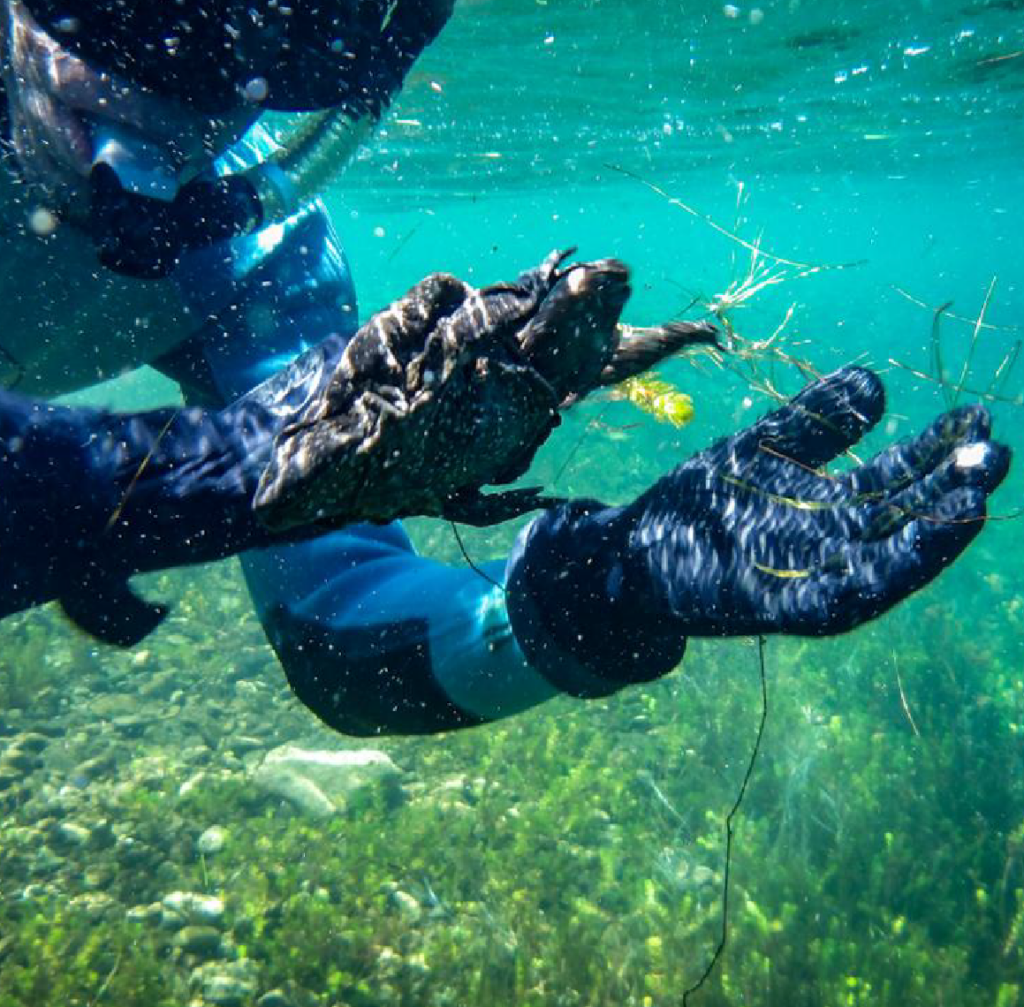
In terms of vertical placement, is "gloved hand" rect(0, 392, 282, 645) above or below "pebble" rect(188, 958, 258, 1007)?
above

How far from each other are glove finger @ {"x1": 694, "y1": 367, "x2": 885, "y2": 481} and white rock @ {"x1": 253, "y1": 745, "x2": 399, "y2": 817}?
20.5ft

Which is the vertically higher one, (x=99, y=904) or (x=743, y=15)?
(x=743, y=15)

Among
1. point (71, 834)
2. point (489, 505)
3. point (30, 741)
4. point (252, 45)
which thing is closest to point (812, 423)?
point (489, 505)

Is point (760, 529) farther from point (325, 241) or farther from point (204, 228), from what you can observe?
point (325, 241)

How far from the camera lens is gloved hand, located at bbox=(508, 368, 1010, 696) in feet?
6.10

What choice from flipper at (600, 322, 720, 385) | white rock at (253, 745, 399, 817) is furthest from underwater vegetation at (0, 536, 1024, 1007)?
flipper at (600, 322, 720, 385)

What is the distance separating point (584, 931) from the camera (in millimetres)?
5836

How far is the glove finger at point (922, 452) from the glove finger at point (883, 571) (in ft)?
0.69

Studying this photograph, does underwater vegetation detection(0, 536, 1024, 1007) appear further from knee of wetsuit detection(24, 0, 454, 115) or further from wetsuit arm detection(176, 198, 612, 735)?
knee of wetsuit detection(24, 0, 454, 115)

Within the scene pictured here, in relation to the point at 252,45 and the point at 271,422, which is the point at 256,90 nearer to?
the point at 252,45

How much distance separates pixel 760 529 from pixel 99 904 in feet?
20.1

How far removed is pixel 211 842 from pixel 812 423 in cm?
639

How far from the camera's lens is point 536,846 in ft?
22.6

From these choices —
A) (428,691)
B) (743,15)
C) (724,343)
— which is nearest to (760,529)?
(724,343)
